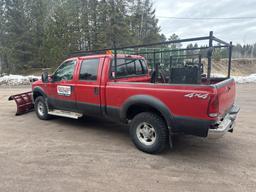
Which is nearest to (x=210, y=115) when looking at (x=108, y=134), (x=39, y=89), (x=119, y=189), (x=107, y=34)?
(x=119, y=189)

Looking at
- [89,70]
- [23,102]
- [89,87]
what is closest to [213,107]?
[89,87]

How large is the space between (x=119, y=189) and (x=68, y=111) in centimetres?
314

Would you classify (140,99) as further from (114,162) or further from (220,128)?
(220,128)

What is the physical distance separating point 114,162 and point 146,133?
2.68 ft

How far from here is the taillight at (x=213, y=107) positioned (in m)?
3.03

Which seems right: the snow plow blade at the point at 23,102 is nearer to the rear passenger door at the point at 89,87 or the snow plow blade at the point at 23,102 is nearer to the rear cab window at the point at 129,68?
the rear passenger door at the point at 89,87

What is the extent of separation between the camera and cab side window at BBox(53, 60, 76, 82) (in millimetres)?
5219

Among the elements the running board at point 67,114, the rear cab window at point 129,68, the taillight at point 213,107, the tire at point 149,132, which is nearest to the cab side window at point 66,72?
the running board at point 67,114

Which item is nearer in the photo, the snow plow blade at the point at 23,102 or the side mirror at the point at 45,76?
the side mirror at the point at 45,76

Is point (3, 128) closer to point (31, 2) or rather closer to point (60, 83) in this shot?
point (60, 83)

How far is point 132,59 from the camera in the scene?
5156mm

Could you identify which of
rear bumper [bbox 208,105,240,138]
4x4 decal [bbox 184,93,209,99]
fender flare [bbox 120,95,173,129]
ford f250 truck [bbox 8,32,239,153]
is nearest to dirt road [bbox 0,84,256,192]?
ford f250 truck [bbox 8,32,239,153]

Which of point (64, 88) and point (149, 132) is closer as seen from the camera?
point (149, 132)

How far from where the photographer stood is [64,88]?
531cm
